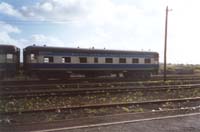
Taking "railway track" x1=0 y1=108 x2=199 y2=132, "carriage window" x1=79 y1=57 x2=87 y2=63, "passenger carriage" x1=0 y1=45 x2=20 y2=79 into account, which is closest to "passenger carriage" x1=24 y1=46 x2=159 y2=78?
"carriage window" x1=79 y1=57 x2=87 y2=63

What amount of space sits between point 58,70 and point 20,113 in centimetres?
1630

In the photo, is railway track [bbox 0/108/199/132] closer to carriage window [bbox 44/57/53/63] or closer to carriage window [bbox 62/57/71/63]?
carriage window [bbox 44/57/53/63]

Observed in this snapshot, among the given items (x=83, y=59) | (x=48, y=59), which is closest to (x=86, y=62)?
(x=83, y=59)

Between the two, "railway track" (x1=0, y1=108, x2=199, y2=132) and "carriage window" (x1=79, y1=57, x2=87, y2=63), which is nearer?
"railway track" (x1=0, y1=108, x2=199, y2=132)

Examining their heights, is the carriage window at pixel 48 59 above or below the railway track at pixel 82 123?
above

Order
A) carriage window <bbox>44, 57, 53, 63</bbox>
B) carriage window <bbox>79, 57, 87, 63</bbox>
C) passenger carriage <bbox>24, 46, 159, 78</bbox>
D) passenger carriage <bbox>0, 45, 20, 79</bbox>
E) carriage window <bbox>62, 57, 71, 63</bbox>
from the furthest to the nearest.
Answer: carriage window <bbox>79, 57, 87, 63</bbox>
carriage window <bbox>62, 57, 71, 63</bbox>
carriage window <bbox>44, 57, 53, 63</bbox>
passenger carriage <bbox>24, 46, 159, 78</bbox>
passenger carriage <bbox>0, 45, 20, 79</bbox>

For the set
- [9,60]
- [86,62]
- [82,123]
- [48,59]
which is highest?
[48,59]

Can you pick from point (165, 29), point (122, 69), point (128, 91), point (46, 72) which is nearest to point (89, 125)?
point (128, 91)

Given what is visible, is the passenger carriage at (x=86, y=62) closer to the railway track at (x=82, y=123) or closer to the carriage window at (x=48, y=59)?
the carriage window at (x=48, y=59)

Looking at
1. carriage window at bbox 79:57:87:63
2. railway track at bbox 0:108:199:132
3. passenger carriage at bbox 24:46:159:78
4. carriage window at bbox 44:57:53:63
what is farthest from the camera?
carriage window at bbox 79:57:87:63

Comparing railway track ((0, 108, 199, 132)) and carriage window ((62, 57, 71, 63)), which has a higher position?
carriage window ((62, 57, 71, 63))

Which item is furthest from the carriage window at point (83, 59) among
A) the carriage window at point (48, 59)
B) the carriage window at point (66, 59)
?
the carriage window at point (48, 59)

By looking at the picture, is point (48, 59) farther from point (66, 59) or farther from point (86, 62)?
point (86, 62)

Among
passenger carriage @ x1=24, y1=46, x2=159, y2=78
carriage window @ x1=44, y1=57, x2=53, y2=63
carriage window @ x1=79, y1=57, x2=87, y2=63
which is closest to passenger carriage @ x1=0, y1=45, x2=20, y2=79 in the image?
passenger carriage @ x1=24, y1=46, x2=159, y2=78
